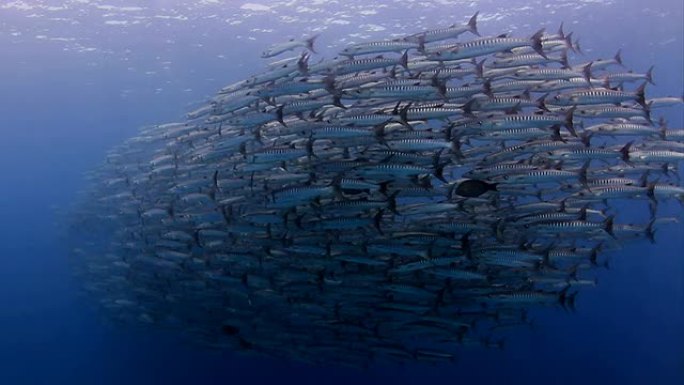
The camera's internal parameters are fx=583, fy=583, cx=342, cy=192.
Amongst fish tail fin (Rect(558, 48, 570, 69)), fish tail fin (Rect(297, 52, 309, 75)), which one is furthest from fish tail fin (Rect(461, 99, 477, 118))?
fish tail fin (Rect(297, 52, 309, 75))

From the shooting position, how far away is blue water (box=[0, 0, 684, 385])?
18000 mm

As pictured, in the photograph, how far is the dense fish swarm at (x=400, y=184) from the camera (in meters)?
7.51

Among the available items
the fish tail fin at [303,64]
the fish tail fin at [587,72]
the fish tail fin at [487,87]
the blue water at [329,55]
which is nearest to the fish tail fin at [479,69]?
the fish tail fin at [487,87]

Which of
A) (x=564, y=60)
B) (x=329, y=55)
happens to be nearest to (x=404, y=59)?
(x=564, y=60)

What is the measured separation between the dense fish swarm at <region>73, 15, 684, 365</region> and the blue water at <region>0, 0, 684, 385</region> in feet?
24.6

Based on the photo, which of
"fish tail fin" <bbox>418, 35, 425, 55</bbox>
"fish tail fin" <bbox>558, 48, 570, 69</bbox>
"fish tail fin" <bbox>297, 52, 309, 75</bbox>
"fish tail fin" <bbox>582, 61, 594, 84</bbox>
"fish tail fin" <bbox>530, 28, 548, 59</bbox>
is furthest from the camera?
"fish tail fin" <bbox>558, 48, 570, 69</bbox>

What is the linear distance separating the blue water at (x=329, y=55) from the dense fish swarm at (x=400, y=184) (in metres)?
7.50

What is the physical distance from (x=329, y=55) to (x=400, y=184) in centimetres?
1257

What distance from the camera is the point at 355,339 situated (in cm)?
1362

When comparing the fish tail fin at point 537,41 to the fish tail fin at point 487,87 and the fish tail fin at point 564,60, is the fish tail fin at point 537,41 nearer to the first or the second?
the fish tail fin at point 487,87

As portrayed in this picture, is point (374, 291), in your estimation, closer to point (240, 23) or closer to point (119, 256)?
point (119, 256)

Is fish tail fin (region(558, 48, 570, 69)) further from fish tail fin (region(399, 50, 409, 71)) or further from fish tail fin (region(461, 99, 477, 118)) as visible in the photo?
fish tail fin (region(399, 50, 409, 71))

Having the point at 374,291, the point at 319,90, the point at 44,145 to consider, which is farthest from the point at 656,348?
the point at 44,145

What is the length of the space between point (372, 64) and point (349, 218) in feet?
7.39
